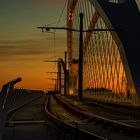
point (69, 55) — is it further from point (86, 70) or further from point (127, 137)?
point (127, 137)

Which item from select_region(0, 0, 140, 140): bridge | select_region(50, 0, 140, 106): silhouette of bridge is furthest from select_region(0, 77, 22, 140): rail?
select_region(50, 0, 140, 106): silhouette of bridge

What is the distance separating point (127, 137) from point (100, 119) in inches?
236

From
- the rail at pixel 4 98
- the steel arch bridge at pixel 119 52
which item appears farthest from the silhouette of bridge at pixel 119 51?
the rail at pixel 4 98

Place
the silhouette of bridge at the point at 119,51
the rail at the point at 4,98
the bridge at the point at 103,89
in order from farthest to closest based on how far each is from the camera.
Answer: the silhouette of bridge at the point at 119,51, the bridge at the point at 103,89, the rail at the point at 4,98

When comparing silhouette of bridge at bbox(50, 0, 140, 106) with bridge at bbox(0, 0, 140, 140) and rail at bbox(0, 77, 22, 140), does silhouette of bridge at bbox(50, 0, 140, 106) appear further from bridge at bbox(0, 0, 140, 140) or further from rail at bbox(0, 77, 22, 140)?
rail at bbox(0, 77, 22, 140)

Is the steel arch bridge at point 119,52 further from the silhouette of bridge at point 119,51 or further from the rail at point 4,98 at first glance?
the rail at point 4,98

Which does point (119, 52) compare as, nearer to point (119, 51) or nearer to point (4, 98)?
point (119, 51)

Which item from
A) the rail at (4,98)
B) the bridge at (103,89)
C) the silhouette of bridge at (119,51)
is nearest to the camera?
the rail at (4,98)

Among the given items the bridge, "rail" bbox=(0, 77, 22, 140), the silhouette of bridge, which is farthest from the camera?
the silhouette of bridge

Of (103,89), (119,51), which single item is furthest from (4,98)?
(103,89)

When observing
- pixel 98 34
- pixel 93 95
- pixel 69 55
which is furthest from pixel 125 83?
pixel 69 55

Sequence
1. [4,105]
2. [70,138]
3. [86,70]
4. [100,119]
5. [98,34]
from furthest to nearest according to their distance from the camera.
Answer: [86,70] < [98,34] < [100,119] < [70,138] < [4,105]

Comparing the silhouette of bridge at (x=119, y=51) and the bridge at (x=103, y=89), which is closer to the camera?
the bridge at (x=103, y=89)

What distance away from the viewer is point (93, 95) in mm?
72312
